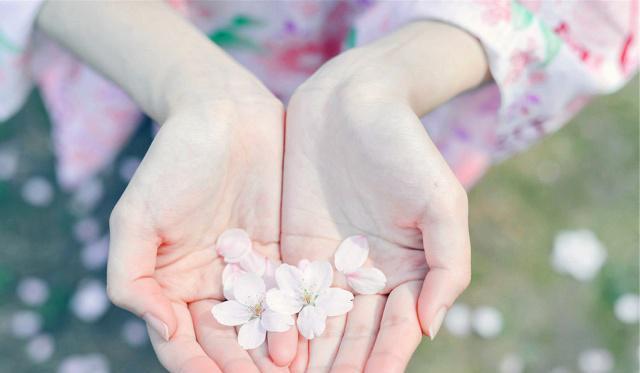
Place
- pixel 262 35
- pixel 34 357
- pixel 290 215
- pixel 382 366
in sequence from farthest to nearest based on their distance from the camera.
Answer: pixel 34 357 < pixel 262 35 < pixel 290 215 < pixel 382 366

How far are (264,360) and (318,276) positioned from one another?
0.45 ft

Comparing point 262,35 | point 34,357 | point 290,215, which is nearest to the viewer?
point 290,215

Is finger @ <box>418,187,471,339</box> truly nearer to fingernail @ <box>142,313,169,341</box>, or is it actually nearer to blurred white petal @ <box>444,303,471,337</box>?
fingernail @ <box>142,313,169,341</box>

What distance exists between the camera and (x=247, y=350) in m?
0.81

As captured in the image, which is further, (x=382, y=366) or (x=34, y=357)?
(x=34, y=357)

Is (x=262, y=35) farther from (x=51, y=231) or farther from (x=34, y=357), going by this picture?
(x=34, y=357)

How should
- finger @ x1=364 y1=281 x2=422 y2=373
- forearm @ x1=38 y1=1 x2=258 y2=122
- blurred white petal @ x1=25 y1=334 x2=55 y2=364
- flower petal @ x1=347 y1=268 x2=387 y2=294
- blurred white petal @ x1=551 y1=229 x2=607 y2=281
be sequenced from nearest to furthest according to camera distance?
finger @ x1=364 y1=281 x2=422 y2=373
flower petal @ x1=347 y1=268 x2=387 y2=294
forearm @ x1=38 y1=1 x2=258 y2=122
blurred white petal @ x1=25 y1=334 x2=55 y2=364
blurred white petal @ x1=551 y1=229 x2=607 y2=281

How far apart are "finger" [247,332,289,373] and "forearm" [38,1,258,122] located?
0.34m

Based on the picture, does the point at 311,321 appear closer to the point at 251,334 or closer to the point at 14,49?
the point at 251,334

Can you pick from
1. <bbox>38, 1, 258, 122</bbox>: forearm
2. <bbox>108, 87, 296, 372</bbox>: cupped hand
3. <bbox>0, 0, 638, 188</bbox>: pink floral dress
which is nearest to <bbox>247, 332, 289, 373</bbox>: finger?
<bbox>108, 87, 296, 372</bbox>: cupped hand

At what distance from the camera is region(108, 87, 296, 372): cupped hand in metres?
0.79

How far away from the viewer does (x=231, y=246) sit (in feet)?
2.95

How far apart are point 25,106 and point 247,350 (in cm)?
92

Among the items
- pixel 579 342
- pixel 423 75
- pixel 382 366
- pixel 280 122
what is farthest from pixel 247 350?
pixel 579 342
